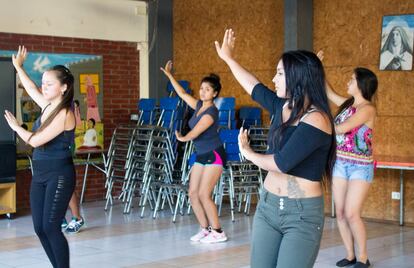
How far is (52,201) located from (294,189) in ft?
7.12

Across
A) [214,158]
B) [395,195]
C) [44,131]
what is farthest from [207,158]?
[395,195]

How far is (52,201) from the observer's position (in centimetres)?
466

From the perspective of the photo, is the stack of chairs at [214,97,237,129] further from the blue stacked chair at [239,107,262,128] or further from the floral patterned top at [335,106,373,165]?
the floral patterned top at [335,106,373,165]

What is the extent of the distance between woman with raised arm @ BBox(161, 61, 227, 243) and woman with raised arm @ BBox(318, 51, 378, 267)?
4.82 feet

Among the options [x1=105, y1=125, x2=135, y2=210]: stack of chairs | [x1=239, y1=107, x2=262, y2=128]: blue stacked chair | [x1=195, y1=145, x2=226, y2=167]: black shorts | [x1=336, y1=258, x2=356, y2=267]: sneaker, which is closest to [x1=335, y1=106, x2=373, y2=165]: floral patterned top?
[x1=336, y1=258, x2=356, y2=267]: sneaker

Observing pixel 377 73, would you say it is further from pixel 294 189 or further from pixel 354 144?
pixel 294 189

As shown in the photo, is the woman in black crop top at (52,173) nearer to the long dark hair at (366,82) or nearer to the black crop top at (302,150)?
the black crop top at (302,150)

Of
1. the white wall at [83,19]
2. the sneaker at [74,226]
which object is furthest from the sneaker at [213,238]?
the white wall at [83,19]

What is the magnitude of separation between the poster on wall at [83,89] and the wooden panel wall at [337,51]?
147 cm

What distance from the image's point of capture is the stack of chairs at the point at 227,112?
9.45 metres

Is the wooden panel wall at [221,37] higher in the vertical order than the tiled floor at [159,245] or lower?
higher

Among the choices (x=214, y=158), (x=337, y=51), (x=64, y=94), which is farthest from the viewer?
(x=337, y=51)

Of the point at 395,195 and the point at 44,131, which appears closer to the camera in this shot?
the point at 44,131

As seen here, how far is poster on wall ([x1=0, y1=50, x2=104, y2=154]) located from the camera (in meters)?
9.66
